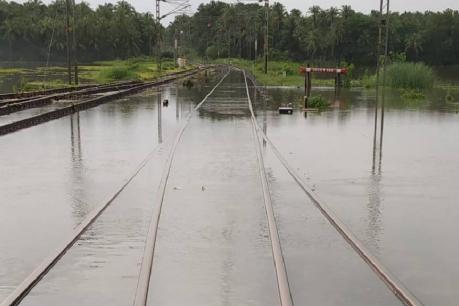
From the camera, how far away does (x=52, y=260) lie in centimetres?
663

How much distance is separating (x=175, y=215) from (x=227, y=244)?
1567mm

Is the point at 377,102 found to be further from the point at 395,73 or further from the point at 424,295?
the point at 424,295

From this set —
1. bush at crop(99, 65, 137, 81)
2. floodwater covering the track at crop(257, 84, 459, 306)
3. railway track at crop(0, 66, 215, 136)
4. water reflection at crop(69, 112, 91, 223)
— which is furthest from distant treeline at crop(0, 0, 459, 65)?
water reflection at crop(69, 112, 91, 223)

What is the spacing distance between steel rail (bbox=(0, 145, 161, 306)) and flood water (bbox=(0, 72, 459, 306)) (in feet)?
0.31

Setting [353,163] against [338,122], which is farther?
[338,122]

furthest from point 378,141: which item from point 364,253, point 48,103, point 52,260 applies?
point 48,103

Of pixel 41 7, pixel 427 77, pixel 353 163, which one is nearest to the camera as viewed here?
pixel 353 163

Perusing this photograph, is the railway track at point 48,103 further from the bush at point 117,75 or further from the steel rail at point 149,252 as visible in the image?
the bush at point 117,75

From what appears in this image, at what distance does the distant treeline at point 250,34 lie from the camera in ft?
422

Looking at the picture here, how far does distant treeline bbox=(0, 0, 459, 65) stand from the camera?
128 meters

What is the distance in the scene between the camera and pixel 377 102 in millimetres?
30516

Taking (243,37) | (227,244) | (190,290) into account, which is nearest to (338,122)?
(227,244)

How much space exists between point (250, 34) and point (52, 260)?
138838mm

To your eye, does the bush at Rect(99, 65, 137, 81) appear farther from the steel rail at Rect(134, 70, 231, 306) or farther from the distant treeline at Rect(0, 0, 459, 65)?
the distant treeline at Rect(0, 0, 459, 65)
